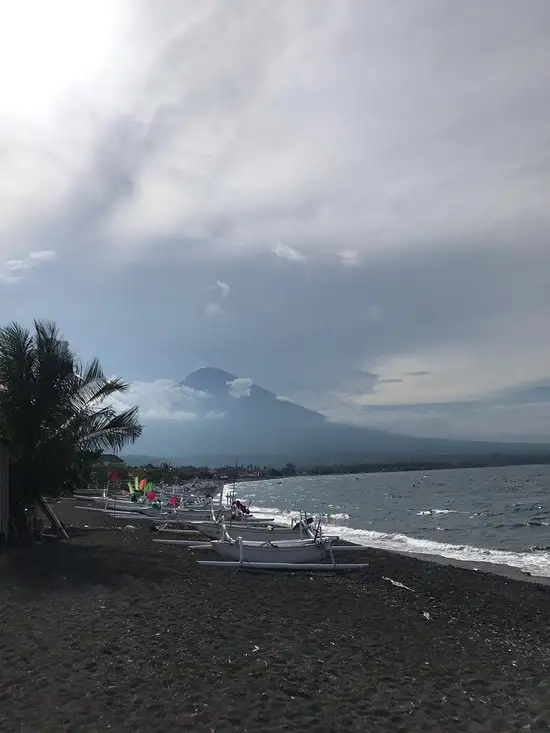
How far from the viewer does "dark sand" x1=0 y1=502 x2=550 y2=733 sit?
6.27 meters

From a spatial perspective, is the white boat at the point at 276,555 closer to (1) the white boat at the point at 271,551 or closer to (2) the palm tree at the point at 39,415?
(1) the white boat at the point at 271,551

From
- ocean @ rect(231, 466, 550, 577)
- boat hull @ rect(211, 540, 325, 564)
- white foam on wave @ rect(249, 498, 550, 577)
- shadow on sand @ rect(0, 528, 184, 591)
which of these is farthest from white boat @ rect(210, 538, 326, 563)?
ocean @ rect(231, 466, 550, 577)

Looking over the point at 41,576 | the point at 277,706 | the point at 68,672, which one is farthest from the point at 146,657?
the point at 41,576

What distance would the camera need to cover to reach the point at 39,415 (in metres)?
16.8

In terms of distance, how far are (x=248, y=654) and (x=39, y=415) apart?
10.8 m

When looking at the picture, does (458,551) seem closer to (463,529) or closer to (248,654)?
(463,529)

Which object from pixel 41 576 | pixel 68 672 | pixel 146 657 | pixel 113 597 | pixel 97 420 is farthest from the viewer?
pixel 97 420

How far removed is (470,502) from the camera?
58.7 metres

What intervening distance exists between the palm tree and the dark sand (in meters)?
3.03

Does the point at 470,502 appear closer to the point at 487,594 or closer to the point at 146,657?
the point at 487,594

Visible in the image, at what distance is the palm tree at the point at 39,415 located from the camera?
16.6 m

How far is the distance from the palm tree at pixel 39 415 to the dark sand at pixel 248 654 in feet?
9.95

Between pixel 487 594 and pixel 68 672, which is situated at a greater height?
pixel 68 672

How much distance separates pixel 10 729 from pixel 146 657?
2.26m
